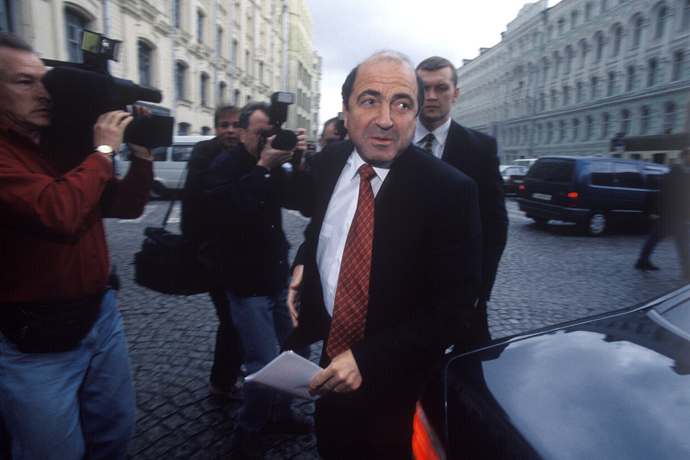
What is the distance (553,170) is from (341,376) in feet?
31.9

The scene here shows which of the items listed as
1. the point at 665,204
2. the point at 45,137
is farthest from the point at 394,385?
the point at 665,204

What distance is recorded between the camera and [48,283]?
53.0 inches

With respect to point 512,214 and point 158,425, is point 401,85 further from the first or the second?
point 512,214

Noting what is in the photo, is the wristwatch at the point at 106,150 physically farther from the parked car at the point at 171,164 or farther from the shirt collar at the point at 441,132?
the parked car at the point at 171,164

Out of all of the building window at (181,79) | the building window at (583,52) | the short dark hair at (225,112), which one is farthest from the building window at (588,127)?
the short dark hair at (225,112)

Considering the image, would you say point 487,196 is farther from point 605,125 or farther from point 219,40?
point 605,125

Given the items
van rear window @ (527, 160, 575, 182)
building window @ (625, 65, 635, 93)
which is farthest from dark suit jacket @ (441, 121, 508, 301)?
building window @ (625, 65, 635, 93)

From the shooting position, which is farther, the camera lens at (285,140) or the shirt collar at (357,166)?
the camera lens at (285,140)

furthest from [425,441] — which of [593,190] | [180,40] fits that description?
[180,40]

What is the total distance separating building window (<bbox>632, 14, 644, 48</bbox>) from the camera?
30578 mm

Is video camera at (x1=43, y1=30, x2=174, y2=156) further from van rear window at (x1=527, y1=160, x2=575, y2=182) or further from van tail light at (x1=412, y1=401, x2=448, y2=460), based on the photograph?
van rear window at (x1=527, y1=160, x2=575, y2=182)

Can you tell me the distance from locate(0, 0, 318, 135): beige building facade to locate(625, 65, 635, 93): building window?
29.4 meters

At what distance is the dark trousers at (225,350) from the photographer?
2.58 meters

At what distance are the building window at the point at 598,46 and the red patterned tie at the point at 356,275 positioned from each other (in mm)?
42684
